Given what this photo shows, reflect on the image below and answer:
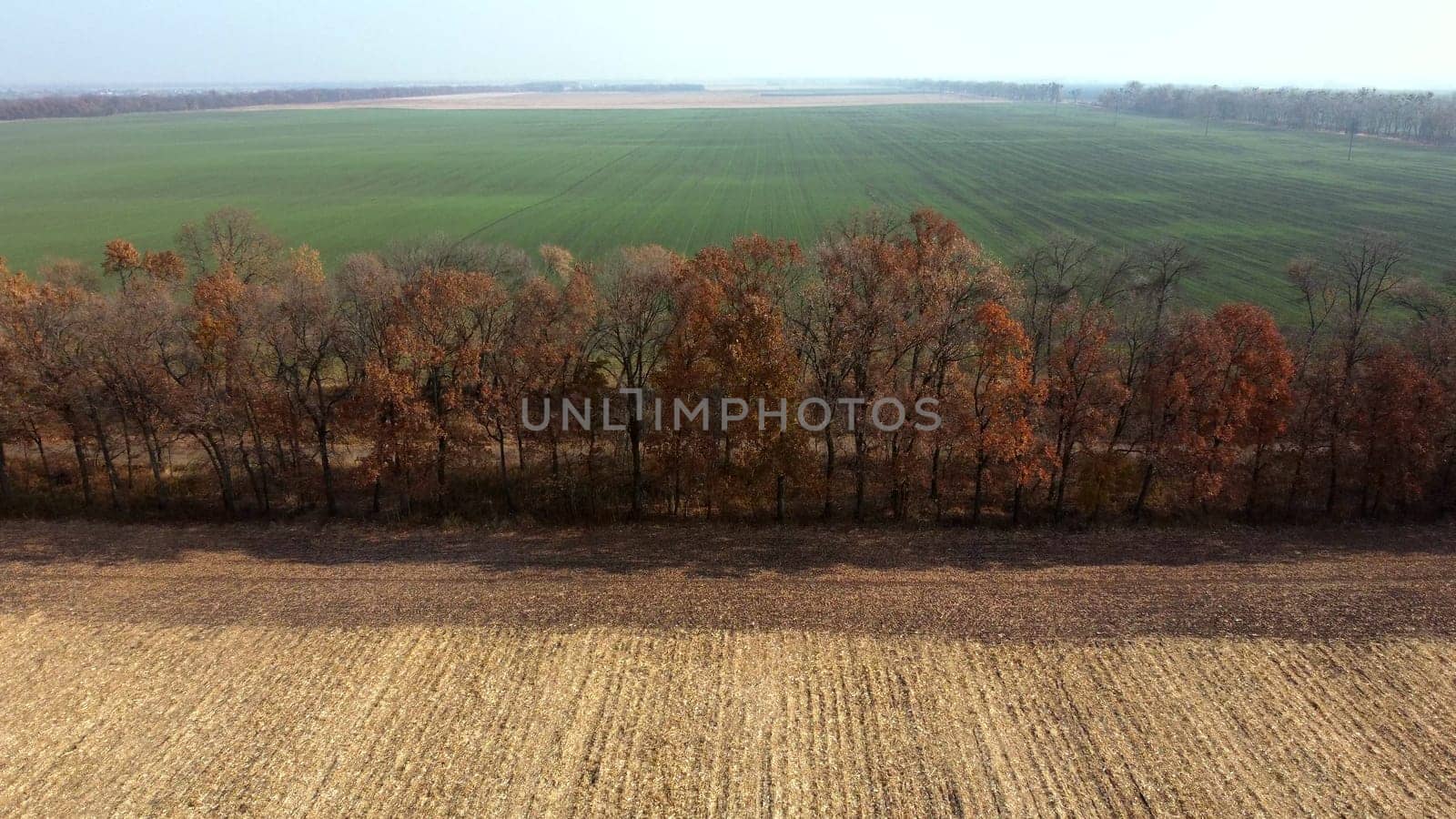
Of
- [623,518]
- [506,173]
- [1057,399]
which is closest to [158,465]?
[623,518]

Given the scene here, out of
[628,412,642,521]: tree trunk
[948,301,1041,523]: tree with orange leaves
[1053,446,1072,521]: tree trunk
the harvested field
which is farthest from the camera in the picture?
[628,412,642,521]: tree trunk

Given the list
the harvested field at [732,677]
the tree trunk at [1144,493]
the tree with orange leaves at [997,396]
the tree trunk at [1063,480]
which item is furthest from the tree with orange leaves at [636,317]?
the tree trunk at [1144,493]

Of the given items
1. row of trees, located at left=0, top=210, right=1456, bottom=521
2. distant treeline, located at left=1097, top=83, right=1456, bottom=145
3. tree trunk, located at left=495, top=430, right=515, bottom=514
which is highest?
distant treeline, located at left=1097, top=83, right=1456, bottom=145

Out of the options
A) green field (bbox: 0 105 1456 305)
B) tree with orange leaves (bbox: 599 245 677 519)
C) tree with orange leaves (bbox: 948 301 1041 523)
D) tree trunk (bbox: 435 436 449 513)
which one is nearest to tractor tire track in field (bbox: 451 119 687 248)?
green field (bbox: 0 105 1456 305)

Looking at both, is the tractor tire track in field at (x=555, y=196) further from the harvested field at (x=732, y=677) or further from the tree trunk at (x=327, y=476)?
the harvested field at (x=732, y=677)

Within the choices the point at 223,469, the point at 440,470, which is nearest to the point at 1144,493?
the point at 440,470

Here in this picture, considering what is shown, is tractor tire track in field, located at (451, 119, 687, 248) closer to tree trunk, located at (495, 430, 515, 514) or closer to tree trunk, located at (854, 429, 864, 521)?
tree trunk, located at (495, 430, 515, 514)

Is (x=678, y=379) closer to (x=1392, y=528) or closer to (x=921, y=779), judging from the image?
(x=921, y=779)

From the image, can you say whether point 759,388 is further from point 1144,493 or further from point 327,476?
point 327,476
